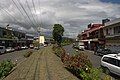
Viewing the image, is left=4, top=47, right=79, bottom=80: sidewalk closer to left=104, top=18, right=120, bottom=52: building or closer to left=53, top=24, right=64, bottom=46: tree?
left=104, top=18, right=120, bottom=52: building

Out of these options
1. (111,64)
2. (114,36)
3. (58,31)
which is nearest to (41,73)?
(111,64)

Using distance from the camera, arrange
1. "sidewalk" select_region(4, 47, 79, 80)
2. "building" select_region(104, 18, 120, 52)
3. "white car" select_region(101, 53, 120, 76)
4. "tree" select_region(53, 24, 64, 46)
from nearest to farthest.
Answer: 1. "white car" select_region(101, 53, 120, 76)
2. "sidewalk" select_region(4, 47, 79, 80)
3. "building" select_region(104, 18, 120, 52)
4. "tree" select_region(53, 24, 64, 46)

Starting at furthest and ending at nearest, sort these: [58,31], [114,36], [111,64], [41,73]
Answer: [58,31], [114,36], [41,73], [111,64]

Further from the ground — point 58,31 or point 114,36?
point 58,31

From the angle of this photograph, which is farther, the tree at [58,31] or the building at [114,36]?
the tree at [58,31]

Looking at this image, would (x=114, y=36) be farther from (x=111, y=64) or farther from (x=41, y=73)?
(x=111, y=64)

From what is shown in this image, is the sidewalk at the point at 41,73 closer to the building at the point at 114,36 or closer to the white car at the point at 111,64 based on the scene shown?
the white car at the point at 111,64

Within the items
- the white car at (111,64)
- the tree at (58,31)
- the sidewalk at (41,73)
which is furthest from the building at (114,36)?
the white car at (111,64)

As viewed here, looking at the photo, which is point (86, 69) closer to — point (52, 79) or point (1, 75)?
point (52, 79)

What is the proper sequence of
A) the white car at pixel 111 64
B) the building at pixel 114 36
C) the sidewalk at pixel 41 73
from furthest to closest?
the building at pixel 114 36 → the sidewalk at pixel 41 73 → the white car at pixel 111 64

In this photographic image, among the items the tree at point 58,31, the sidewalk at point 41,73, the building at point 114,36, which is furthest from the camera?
the tree at point 58,31

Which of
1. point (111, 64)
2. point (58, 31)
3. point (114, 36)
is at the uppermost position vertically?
point (58, 31)

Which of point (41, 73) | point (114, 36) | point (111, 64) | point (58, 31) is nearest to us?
point (111, 64)

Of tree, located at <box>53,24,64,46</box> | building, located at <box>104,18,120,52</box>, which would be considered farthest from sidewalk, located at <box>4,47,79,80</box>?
tree, located at <box>53,24,64,46</box>
